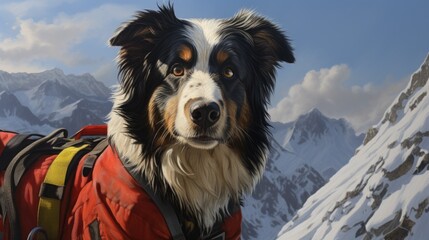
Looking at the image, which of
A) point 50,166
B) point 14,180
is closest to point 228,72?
point 50,166

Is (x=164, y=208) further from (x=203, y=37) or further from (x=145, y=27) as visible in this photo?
(x=145, y=27)

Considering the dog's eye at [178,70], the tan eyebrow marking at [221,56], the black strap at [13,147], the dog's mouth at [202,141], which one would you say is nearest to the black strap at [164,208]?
the dog's mouth at [202,141]

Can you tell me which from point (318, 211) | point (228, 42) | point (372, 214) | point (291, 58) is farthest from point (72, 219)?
point (318, 211)

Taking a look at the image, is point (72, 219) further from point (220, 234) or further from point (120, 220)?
point (220, 234)

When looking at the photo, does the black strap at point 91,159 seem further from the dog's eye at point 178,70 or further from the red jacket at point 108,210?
the dog's eye at point 178,70

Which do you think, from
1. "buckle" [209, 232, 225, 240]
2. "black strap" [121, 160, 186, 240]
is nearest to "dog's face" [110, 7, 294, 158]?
"black strap" [121, 160, 186, 240]
